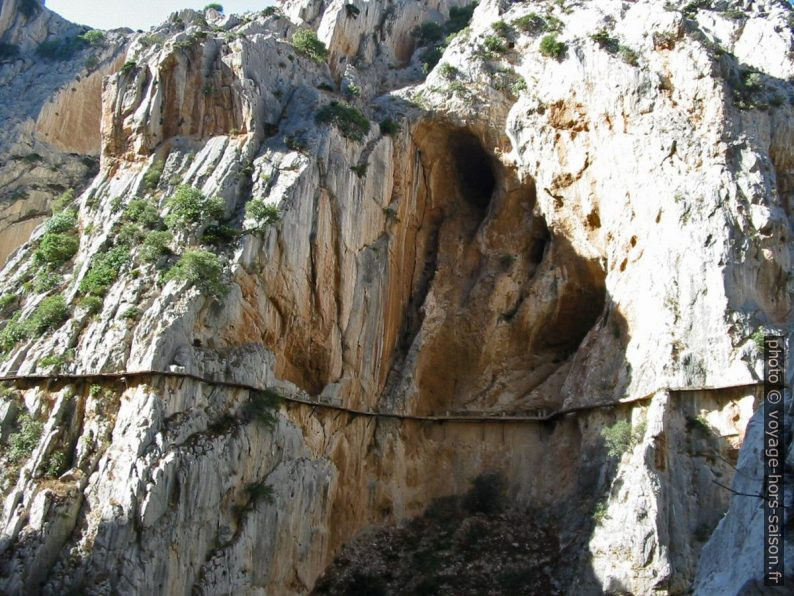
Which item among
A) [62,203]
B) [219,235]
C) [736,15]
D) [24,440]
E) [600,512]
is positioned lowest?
[600,512]

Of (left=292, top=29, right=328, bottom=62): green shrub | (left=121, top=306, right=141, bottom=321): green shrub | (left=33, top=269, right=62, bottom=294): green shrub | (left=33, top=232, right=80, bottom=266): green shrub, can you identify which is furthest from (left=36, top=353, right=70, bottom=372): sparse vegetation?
(left=292, top=29, right=328, bottom=62): green shrub

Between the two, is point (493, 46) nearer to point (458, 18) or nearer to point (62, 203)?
point (458, 18)

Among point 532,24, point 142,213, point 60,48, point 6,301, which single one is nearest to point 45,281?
point 6,301

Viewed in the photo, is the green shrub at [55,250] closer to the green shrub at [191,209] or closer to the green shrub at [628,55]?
the green shrub at [191,209]

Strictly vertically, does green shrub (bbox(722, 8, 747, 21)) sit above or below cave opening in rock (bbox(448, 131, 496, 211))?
above

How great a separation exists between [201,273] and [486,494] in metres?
12.5

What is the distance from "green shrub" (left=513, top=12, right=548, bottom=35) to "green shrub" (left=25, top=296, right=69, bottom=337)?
76.4ft

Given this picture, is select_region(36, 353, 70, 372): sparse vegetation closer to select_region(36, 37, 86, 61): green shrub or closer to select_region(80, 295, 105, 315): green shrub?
select_region(80, 295, 105, 315): green shrub

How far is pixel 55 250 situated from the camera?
29109 mm

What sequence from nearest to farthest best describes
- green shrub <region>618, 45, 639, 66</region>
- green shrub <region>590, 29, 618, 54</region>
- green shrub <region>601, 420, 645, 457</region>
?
green shrub <region>601, 420, 645, 457</region>
green shrub <region>618, 45, 639, 66</region>
green shrub <region>590, 29, 618, 54</region>

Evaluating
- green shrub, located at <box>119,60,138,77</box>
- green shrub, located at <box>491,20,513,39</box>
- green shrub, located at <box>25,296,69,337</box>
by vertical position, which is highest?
green shrub, located at <box>491,20,513,39</box>

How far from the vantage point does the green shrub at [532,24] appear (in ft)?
125

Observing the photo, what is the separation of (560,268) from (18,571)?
20.8 meters

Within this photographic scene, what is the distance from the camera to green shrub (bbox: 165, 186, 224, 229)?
27.7 meters
